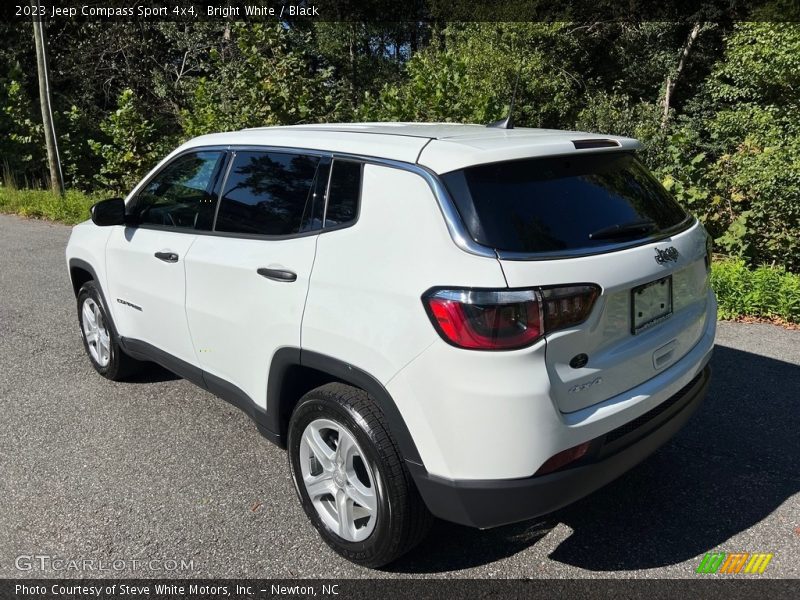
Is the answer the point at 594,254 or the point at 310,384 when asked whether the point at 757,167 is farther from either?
the point at 310,384

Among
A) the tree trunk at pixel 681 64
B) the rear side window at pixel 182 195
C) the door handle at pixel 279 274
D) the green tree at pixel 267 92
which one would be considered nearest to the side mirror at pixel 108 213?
the rear side window at pixel 182 195

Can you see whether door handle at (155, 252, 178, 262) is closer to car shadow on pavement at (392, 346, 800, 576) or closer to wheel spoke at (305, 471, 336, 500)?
wheel spoke at (305, 471, 336, 500)

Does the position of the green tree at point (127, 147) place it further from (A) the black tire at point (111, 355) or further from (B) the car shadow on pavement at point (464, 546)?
(B) the car shadow on pavement at point (464, 546)

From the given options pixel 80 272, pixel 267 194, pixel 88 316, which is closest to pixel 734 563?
pixel 267 194

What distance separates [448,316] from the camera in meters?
2.18

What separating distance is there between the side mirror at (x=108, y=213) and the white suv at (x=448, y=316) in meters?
0.95

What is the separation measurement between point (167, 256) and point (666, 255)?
2537mm

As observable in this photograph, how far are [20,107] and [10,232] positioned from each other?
6.62 metres

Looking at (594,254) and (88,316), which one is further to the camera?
(88,316)

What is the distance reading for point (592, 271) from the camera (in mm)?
2279

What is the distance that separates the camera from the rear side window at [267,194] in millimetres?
2881

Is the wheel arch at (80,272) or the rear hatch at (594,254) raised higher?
the rear hatch at (594,254)

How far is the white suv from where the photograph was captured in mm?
2193

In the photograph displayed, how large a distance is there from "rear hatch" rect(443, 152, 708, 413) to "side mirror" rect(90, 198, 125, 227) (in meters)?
2.46
